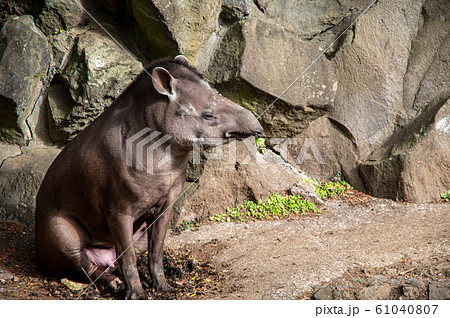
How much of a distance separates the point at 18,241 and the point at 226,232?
2.50 metres

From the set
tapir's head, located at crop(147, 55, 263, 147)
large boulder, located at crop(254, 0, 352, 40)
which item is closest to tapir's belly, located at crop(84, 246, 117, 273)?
tapir's head, located at crop(147, 55, 263, 147)

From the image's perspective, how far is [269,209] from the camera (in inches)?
263

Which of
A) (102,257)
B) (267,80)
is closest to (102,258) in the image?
(102,257)

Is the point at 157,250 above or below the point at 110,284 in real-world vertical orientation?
above

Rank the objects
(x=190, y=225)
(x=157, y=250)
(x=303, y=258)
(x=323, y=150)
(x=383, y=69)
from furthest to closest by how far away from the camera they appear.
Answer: (x=323, y=150) → (x=383, y=69) → (x=190, y=225) → (x=303, y=258) → (x=157, y=250)

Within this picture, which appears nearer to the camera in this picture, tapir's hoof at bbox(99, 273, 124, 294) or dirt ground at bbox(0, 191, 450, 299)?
dirt ground at bbox(0, 191, 450, 299)

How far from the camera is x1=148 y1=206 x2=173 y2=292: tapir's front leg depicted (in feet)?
15.5

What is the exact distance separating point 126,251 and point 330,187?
153 inches

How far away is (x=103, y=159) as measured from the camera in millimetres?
4395

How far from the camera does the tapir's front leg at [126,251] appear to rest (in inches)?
171

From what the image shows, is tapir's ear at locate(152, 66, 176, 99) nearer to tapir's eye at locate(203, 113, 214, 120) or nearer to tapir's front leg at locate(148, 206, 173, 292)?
tapir's eye at locate(203, 113, 214, 120)

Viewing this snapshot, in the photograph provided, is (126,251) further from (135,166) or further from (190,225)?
(190,225)

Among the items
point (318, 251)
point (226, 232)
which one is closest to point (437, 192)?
point (318, 251)

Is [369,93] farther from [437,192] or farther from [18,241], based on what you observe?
[18,241]
